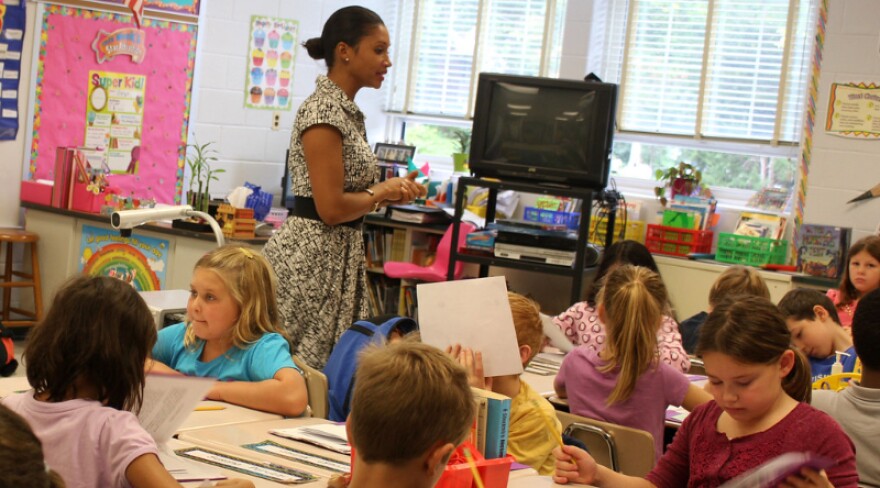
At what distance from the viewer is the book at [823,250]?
5613 mm

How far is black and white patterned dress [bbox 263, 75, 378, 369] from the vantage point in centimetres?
319

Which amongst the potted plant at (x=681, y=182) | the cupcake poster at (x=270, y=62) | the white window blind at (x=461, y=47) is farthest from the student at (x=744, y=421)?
the cupcake poster at (x=270, y=62)

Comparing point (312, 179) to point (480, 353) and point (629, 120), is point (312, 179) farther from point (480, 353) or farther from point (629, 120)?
point (629, 120)

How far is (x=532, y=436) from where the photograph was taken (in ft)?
8.65

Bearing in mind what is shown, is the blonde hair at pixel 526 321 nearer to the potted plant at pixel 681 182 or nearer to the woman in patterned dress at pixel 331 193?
the woman in patterned dress at pixel 331 193

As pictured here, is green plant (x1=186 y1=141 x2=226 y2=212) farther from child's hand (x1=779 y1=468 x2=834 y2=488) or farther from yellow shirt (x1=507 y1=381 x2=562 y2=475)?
child's hand (x1=779 y1=468 x2=834 y2=488)

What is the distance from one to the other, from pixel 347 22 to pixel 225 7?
3.78 metres

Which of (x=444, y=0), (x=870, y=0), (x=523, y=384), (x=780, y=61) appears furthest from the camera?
(x=444, y=0)

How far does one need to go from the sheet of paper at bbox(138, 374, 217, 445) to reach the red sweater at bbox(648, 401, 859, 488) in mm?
1007

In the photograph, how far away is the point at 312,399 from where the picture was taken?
2869mm

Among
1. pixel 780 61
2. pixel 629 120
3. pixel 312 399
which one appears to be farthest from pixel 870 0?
pixel 312 399

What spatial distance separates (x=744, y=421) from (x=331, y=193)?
4.67ft

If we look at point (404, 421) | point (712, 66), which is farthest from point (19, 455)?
point (712, 66)

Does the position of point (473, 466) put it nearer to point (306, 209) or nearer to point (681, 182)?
point (306, 209)
